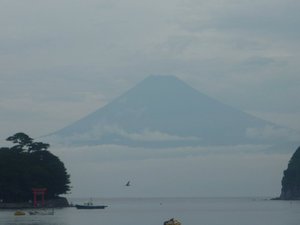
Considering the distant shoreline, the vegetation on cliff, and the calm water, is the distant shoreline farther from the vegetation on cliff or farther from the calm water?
the vegetation on cliff

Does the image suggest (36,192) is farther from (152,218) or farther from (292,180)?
(292,180)

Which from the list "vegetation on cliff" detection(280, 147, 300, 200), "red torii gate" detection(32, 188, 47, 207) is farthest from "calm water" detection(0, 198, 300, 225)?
"vegetation on cliff" detection(280, 147, 300, 200)

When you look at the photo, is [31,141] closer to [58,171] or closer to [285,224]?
[58,171]

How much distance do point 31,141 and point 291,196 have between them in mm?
85789

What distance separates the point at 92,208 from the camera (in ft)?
396

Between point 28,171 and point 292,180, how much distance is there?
3435 inches

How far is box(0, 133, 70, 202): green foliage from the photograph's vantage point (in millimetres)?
104750

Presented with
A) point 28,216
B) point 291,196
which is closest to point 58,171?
point 28,216

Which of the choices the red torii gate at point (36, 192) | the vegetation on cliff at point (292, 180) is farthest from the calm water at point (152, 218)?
the vegetation on cliff at point (292, 180)

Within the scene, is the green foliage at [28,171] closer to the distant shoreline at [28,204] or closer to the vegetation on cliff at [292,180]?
the distant shoreline at [28,204]

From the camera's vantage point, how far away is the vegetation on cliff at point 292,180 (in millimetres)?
179125

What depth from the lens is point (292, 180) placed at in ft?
597

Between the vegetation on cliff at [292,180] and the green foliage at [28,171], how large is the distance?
75269 millimetres

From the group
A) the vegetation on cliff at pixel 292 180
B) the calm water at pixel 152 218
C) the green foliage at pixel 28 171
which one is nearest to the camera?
the calm water at pixel 152 218
